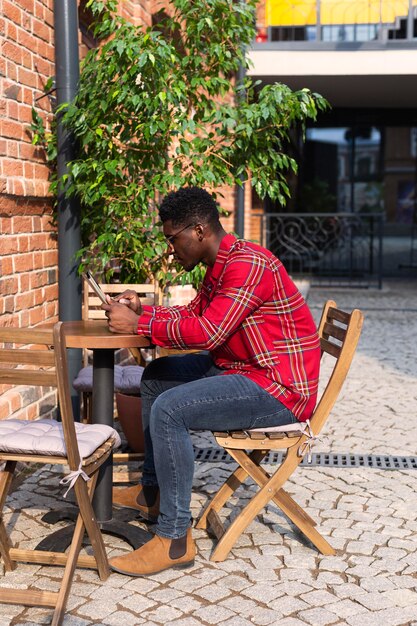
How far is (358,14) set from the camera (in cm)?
1255

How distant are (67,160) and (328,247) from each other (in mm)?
10033

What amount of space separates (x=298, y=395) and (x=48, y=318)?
237 centimetres

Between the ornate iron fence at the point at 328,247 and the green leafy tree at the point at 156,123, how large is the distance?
877 cm

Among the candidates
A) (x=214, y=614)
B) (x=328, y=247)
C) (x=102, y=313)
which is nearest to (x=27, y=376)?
(x=214, y=614)

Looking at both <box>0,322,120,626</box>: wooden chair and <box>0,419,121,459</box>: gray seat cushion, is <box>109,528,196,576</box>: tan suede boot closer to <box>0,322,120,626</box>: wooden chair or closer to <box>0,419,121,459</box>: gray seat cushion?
<box>0,322,120,626</box>: wooden chair

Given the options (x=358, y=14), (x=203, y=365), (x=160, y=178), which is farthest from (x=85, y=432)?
(x=358, y=14)

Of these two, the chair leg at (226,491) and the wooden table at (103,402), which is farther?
the chair leg at (226,491)

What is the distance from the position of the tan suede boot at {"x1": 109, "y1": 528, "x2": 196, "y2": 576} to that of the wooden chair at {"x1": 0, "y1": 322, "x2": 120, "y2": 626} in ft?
0.25

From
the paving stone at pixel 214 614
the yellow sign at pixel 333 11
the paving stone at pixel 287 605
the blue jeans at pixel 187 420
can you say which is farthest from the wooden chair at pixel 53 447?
the yellow sign at pixel 333 11

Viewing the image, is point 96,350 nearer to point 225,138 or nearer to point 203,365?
point 203,365

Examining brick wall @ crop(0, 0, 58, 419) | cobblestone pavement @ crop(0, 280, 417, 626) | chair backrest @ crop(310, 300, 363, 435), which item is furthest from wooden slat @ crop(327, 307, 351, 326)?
brick wall @ crop(0, 0, 58, 419)

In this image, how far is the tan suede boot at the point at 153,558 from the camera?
3.34 meters

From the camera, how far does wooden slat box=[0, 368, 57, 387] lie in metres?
2.91

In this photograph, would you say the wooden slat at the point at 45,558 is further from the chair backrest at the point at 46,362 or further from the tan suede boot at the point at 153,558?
the chair backrest at the point at 46,362
